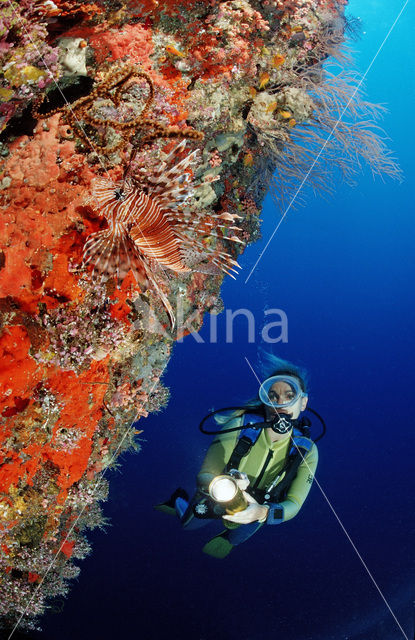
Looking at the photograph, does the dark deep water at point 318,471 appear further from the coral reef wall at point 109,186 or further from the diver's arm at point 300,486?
the coral reef wall at point 109,186

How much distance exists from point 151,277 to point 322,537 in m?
16.2

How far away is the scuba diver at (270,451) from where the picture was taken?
3919 mm

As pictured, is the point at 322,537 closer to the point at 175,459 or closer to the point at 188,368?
the point at 175,459

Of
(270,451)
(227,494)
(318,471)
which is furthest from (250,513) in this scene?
(318,471)

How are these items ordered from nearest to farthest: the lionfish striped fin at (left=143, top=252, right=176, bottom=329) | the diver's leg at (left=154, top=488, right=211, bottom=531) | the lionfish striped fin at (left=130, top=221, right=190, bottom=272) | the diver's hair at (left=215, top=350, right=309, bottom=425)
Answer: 1. the lionfish striped fin at (left=143, top=252, right=176, bottom=329)
2. the lionfish striped fin at (left=130, top=221, right=190, bottom=272)
3. the diver's hair at (left=215, top=350, right=309, bottom=425)
4. the diver's leg at (left=154, top=488, right=211, bottom=531)

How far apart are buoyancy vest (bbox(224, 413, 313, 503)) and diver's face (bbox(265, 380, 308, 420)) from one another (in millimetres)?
185

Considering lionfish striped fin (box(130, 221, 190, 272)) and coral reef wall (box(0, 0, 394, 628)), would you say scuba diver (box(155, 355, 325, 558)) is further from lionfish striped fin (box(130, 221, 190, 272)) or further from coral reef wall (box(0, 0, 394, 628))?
lionfish striped fin (box(130, 221, 190, 272))

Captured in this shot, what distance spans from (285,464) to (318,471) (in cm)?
1756

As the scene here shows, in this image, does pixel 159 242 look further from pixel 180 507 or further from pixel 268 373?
pixel 180 507

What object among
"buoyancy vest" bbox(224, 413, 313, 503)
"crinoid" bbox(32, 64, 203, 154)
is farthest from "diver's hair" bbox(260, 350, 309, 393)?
"crinoid" bbox(32, 64, 203, 154)

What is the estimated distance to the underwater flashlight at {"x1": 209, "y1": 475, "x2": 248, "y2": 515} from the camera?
3236mm

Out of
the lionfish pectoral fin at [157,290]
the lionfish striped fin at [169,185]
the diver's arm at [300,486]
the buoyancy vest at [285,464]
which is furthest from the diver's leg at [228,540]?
the lionfish striped fin at [169,185]

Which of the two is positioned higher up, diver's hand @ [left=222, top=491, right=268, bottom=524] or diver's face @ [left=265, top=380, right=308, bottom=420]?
diver's face @ [left=265, top=380, right=308, bottom=420]

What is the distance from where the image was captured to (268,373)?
451 cm
